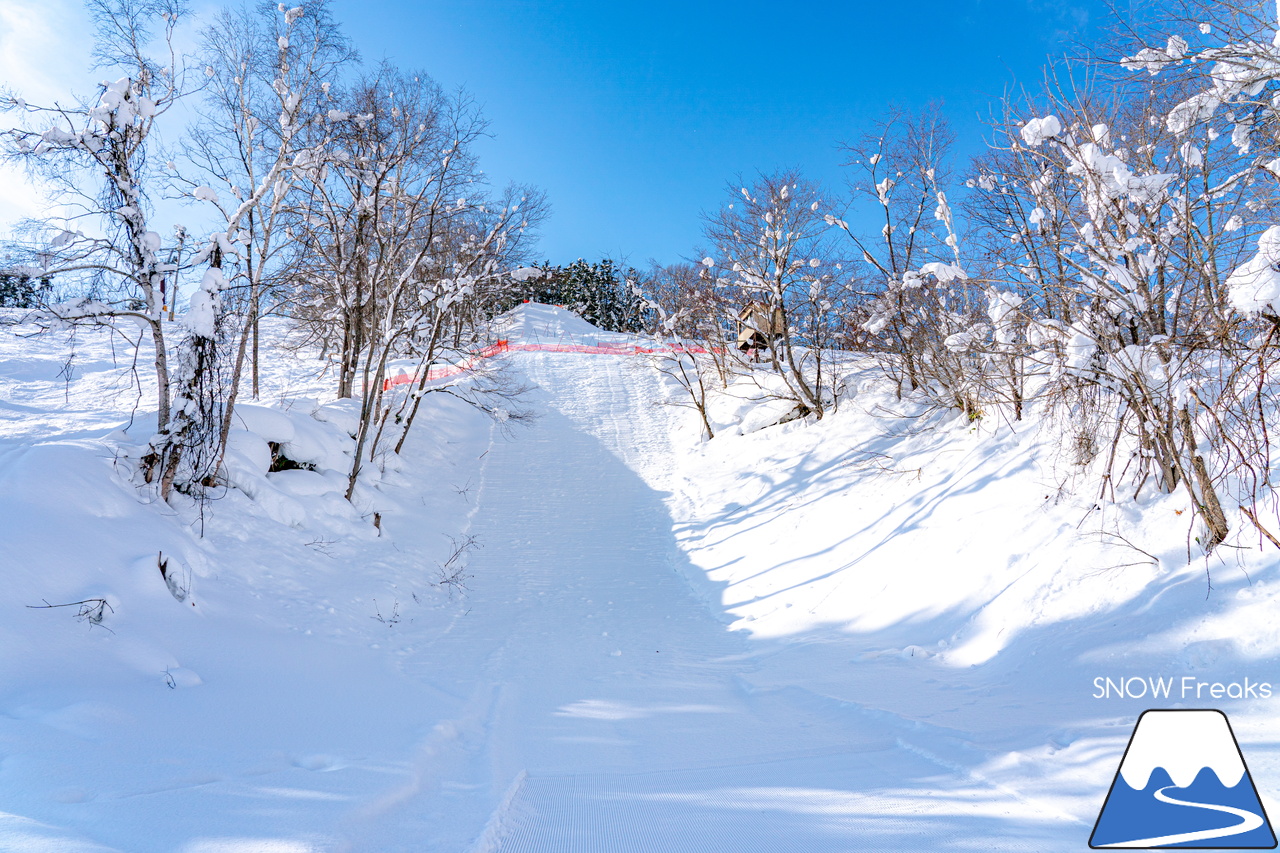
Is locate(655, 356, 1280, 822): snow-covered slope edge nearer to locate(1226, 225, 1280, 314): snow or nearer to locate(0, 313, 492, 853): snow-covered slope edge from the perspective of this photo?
locate(1226, 225, 1280, 314): snow

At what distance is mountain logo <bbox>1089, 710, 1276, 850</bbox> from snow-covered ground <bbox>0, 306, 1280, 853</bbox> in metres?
0.11

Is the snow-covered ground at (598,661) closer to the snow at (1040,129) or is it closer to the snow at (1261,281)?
the snow at (1261,281)

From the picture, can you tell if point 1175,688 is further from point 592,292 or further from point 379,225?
point 592,292

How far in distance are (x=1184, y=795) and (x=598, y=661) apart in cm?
506

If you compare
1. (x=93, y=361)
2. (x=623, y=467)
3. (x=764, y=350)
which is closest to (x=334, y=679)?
(x=623, y=467)

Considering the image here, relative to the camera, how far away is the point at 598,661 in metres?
6.86

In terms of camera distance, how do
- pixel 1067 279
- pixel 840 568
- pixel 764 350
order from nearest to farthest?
pixel 1067 279 < pixel 840 568 < pixel 764 350

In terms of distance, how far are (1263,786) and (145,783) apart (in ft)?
17.9

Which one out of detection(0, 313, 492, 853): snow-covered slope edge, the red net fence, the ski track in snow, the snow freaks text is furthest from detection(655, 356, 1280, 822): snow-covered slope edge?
the red net fence

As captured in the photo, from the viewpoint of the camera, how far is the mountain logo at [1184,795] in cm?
273

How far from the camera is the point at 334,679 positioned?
5.60 m

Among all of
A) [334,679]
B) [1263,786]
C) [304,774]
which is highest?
[1263,786]

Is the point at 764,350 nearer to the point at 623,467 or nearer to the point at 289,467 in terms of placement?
the point at 623,467

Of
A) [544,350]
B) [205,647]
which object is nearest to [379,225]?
[205,647]
